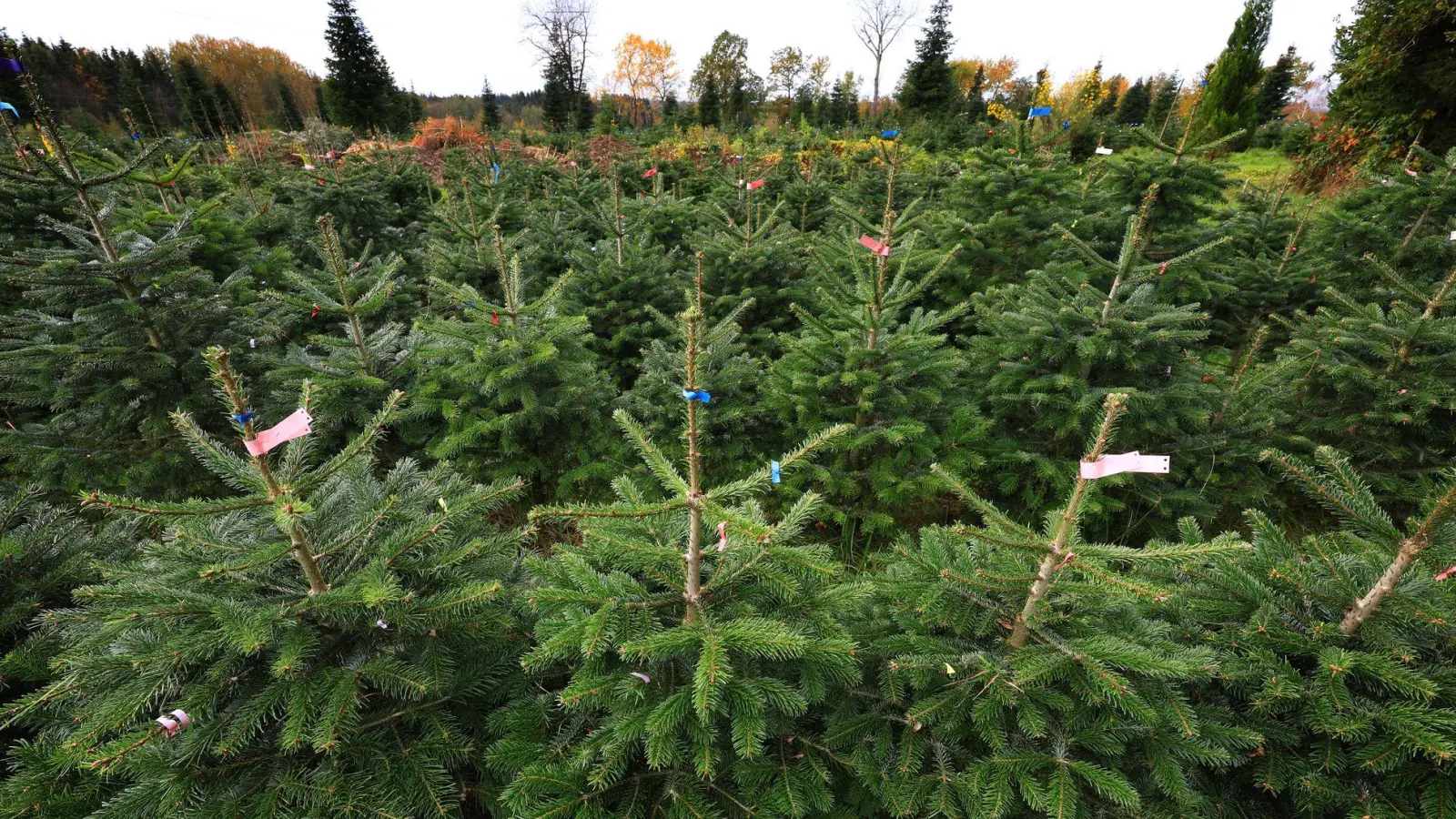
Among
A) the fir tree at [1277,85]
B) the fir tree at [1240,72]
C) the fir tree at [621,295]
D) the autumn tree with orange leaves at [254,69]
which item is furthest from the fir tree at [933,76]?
the autumn tree with orange leaves at [254,69]

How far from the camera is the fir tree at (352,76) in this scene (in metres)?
29.6

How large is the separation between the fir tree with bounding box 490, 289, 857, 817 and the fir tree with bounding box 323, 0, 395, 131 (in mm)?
36808

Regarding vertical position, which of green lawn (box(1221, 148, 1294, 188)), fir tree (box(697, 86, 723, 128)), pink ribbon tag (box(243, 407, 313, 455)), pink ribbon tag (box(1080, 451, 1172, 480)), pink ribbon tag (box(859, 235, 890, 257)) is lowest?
pink ribbon tag (box(243, 407, 313, 455))

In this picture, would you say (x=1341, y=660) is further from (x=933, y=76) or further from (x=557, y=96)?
(x=557, y=96)

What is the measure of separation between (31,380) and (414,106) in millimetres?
42653

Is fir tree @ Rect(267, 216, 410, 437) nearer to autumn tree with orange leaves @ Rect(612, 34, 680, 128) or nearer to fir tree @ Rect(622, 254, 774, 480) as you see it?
fir tree @ Rect(622, 254, 774, 480)

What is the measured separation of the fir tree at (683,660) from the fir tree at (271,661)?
359 millimetres

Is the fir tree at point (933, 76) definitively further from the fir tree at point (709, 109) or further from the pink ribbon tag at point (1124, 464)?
the pink ribbon tag at point (1124, 464)

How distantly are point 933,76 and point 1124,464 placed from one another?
94.2ft

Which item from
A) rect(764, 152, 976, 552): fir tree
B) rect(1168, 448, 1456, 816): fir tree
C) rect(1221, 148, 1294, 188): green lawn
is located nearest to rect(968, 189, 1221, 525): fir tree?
rect(764, 152, 976, 552): fir tree

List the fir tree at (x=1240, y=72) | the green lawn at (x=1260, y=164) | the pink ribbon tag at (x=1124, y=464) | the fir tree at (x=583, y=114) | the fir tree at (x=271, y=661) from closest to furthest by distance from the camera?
1. the pink ribbon tag at (x=1124, y=464)
2. the fir tree at (x=271, y=661)
3. the green lawn at (x=1260, y=164)
4. the fir tree at (x=1240, y=72)
5. the fir tree at (x=583, y=114)

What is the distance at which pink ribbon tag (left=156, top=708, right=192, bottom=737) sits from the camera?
5.55 ft

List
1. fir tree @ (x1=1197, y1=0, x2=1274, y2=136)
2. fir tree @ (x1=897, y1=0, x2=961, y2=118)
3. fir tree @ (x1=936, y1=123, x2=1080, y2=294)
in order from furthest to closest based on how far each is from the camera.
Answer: fir tree @ (x1=897, y1=0, x2=961, y2=118)
fir tree @ (x1=1197, y1=0, x2=1274, y2=136)
fir tree @ (x1=936, y1=123, x2=1080, y2=294)

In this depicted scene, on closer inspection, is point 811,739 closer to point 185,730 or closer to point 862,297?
point 185,730
